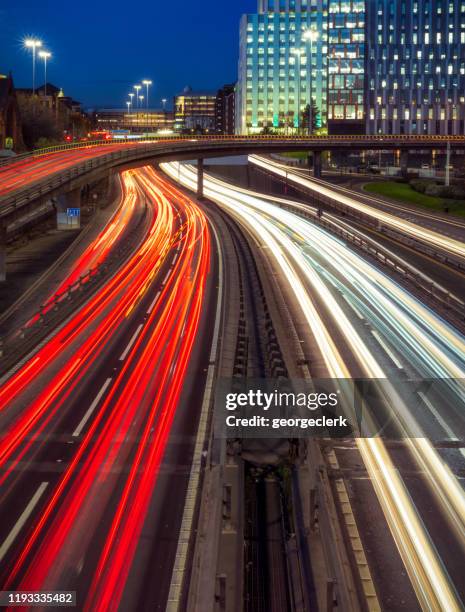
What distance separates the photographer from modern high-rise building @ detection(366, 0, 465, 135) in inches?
7239

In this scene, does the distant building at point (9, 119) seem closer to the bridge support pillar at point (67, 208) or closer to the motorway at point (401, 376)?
the bridge support pillar at point (67, 208)

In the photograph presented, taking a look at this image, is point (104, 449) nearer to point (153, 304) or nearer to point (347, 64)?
point (153, 304)

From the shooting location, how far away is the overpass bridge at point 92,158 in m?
45.7

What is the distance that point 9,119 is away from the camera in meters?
97.2

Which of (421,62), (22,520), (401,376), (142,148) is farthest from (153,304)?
(421,62)

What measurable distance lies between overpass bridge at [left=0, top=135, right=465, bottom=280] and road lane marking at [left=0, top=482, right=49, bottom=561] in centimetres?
2643

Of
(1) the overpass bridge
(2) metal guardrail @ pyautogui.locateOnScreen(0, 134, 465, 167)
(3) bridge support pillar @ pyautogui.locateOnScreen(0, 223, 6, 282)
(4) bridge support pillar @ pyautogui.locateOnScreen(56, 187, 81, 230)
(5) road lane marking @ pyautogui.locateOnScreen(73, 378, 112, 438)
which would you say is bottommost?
(5) road lane marking @ pyautogui.locateOnScreen(73, 378, 112, 438)

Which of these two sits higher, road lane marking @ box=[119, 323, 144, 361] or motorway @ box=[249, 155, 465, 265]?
motorway @ box=[249, 155, 465, 265]

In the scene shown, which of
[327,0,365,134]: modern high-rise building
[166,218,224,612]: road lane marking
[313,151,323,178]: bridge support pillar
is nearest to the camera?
[166,218,224,612]: road lane marking

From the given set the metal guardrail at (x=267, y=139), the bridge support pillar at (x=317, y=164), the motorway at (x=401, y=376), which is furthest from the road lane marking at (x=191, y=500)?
the bridge support pillar at (x=317, y=164)

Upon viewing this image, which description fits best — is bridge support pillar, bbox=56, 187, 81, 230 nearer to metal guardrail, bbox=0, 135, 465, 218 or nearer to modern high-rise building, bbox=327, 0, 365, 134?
metal guardrail, bbox=0, 135, 465, 218

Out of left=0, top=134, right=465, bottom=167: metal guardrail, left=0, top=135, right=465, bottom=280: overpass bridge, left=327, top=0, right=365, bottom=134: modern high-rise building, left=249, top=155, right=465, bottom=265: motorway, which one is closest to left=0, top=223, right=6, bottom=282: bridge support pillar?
left=0, top=135, right=465, bottom=280: overpass bridge

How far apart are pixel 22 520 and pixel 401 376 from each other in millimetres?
14950

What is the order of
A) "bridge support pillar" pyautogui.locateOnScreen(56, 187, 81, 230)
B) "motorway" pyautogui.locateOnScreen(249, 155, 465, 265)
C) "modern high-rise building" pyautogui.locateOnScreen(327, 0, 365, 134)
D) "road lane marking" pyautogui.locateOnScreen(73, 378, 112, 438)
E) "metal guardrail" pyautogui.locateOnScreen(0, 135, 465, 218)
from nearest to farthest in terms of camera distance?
1. "road lane marking" pyautogui.locateOnScreen(73, 378, 112, 438)
2. "metal guardrail" pyautogui.locateOnScreen(0, 135, 465, 218)
3. "motorway" pyautogui.locateOnScreen(249, 155, 465, 265)
4. "bridge support pillar" pyautogui.locateOnScreen(56, 187, 81, 230)
5. "modern high-rise building" pyautogui.locateOnScreen(327, 0, 365, 134)
